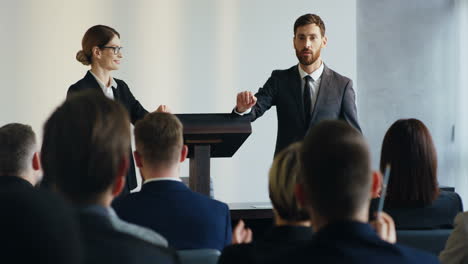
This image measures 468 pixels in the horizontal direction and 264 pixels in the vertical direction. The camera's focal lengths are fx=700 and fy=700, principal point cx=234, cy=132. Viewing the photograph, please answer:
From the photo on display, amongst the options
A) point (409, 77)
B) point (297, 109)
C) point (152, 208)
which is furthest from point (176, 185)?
point (409, 77)

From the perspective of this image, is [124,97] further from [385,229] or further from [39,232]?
[39,232]

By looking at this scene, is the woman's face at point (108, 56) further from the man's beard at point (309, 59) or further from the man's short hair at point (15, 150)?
the man's short hair at point (15, 150)

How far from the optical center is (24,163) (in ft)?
8.33

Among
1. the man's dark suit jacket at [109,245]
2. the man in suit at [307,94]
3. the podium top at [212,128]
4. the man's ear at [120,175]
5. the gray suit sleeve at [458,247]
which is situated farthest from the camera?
the man in suit at [307,94]

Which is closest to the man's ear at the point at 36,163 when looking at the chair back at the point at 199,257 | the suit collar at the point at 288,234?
the chair back at the point at 199,257

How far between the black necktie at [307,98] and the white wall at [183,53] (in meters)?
2.40

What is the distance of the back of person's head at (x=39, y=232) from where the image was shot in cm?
86

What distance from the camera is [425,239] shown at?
2.37m

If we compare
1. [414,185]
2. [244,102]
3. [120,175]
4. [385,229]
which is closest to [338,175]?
[385,229]

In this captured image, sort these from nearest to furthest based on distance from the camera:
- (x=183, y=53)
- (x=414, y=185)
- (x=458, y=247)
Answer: (x=458, y=247)
(x=414, y=185)
(x=183, y=53)

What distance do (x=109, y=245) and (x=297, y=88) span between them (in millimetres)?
3209

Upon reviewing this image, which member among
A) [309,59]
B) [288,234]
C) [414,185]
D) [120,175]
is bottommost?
[414,185]

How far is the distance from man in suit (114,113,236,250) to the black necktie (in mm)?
1896

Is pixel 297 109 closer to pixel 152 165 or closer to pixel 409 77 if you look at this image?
pixel 152 165
